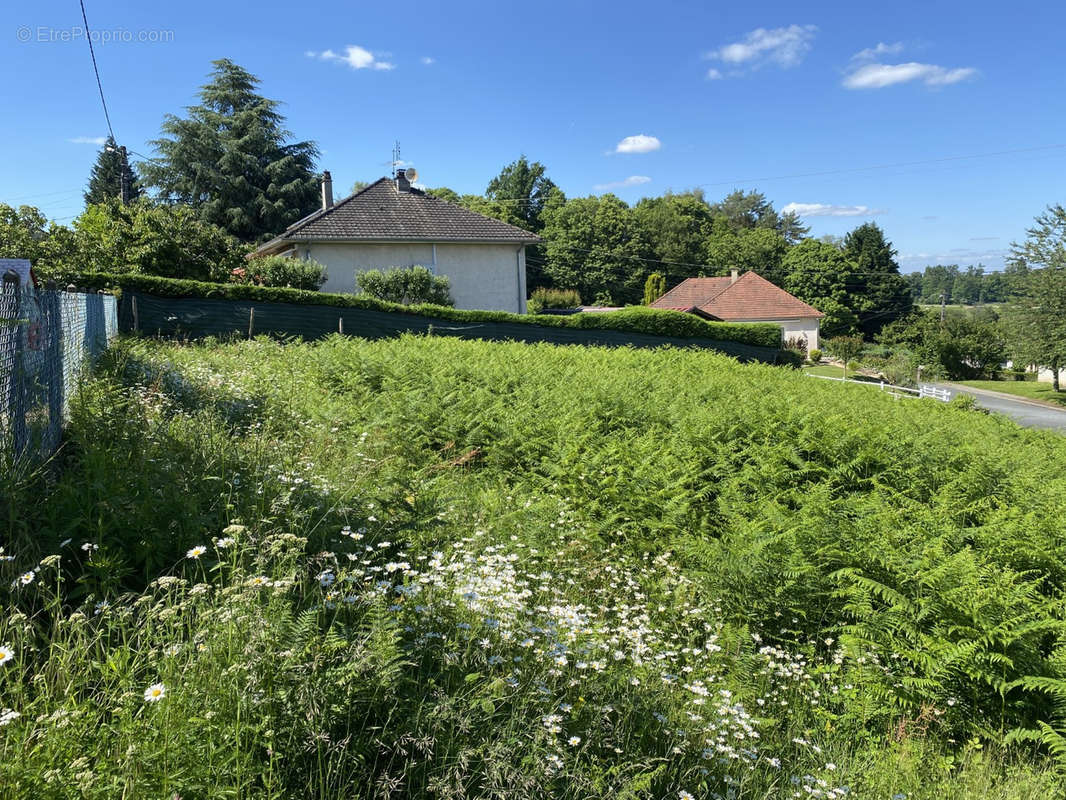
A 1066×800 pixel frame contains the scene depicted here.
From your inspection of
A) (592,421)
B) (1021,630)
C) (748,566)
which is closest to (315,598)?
(748,566)

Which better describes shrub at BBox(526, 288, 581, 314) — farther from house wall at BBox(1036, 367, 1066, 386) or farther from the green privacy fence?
house wall at BBox(1036, 367, 1066, 386)

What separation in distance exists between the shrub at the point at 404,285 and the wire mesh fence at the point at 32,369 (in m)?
20.3

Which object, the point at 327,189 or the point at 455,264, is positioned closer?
the point at 455,264

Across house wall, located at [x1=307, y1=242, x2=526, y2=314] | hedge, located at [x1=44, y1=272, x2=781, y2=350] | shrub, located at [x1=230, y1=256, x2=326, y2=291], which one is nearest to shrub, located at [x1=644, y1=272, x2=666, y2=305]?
hedge, located at [x1=44, y1=272, x2=781, y2=350]

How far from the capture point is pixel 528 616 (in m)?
3.52

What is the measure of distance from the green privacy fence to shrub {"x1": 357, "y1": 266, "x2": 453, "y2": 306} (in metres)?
3.50

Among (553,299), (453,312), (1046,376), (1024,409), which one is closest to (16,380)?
(453,312)

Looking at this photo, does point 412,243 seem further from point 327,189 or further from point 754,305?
point 754,305

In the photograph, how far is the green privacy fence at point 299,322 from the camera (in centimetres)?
1931

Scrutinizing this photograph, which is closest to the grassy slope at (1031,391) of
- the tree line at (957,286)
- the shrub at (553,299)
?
the shrub at (553,299)

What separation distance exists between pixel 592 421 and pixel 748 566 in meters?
3.71

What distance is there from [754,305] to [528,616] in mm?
50447

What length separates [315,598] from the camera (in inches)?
119

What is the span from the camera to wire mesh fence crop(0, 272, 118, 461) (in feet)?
13.2
